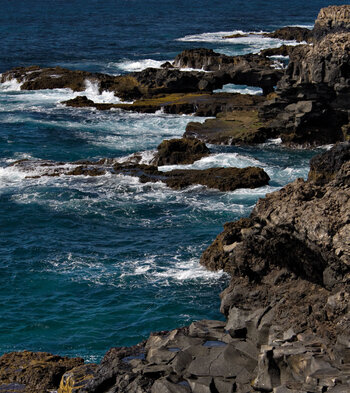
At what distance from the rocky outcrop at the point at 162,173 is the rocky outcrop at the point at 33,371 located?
23.4 metres

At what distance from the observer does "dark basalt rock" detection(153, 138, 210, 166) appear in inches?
2030

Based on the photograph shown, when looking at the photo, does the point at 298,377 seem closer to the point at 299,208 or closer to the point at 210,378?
the point at 210,378

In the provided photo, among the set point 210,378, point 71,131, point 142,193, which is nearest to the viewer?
point 210,378

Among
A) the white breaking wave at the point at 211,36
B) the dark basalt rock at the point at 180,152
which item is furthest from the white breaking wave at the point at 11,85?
the white breaking wave at the point at 211,36

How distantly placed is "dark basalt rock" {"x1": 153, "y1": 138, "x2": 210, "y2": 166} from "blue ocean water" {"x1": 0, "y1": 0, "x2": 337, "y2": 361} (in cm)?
108

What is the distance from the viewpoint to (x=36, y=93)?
83.1 meters

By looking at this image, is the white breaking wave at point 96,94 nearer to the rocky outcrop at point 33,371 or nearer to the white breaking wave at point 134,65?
the white breaking wave at point 134,65

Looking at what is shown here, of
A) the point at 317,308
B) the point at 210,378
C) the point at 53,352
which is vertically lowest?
the point at 53,352

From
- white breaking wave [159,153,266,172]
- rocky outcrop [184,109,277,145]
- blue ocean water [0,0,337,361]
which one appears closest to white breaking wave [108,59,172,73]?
blue ocean water [0,0,337,361]

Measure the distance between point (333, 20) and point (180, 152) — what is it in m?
57.5

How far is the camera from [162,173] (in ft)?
159

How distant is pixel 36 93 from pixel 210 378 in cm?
6985

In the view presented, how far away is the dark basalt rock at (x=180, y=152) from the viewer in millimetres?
51562

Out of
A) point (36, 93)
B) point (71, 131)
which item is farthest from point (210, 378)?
point (36, 93)
